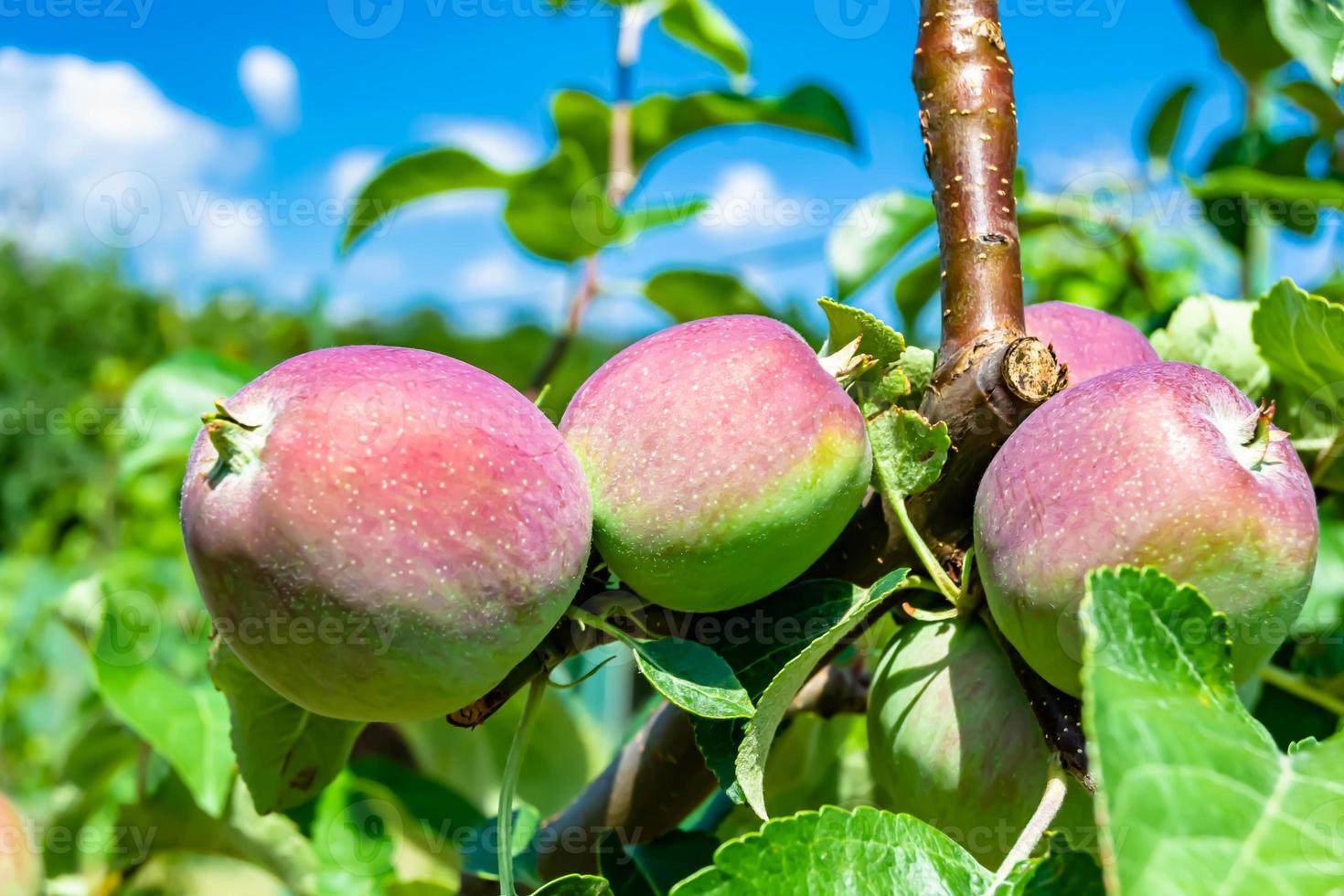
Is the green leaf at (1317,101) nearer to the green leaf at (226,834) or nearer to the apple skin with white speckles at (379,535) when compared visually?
the apple skin with white speckles at (379,535)

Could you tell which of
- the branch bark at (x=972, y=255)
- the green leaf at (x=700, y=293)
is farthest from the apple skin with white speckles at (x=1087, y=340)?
the green leaf at (x=700, y=293)

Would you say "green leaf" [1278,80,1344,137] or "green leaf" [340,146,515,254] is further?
"green leaf" [340,146,515,254]

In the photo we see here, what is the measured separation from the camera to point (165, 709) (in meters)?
0.85

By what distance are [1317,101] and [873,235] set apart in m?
0.54

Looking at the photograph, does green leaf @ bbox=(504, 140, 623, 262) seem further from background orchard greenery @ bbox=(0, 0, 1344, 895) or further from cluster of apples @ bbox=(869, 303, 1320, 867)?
cluster of apples @ bbox=(869, 303, 1320, 867)

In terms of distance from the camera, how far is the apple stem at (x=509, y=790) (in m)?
0.46

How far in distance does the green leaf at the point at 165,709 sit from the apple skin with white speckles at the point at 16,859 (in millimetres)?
241

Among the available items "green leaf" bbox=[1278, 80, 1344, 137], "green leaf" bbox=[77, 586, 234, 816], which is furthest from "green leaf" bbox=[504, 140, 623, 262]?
"green leaf" bbox=[1278, 80, 1344, 137]

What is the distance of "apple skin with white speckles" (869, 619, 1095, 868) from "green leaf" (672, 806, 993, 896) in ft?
0.20

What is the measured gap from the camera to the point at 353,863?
33.1 inches

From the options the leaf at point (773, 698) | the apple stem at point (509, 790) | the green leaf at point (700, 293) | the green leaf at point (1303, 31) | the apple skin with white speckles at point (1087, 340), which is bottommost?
the apple stem at point (509, 790)

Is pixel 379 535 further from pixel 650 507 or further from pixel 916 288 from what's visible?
pixel 916 288

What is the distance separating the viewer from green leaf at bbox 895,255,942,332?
104 cm

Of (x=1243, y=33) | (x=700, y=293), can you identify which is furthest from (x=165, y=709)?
(x=1243, y=33)
